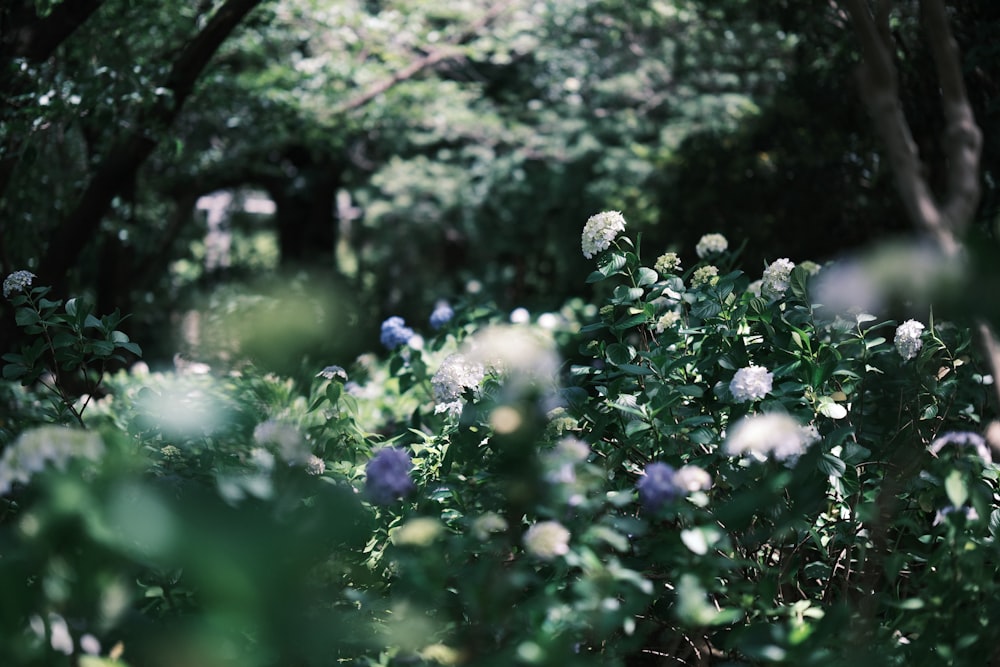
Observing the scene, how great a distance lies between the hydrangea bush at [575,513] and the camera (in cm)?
116

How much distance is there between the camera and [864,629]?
152 centimetres

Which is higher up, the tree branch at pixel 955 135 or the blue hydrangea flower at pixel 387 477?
the tree branch at pixel 955 135

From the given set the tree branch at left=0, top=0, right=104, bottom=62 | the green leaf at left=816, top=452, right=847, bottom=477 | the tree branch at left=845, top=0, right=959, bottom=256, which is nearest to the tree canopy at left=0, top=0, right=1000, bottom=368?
the tree branch at left=0, top=0, right=104, bottom=62

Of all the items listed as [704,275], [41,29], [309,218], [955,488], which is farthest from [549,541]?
[309,218]

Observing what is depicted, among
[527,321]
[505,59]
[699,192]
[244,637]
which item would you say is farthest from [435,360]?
[505,59]

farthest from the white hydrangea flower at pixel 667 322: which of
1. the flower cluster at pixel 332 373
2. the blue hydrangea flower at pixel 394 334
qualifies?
the blue hydrangea flower at pixel 394 334

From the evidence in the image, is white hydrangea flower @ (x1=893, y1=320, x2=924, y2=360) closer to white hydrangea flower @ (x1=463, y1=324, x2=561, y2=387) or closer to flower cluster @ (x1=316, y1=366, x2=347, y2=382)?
white hydrangea flower @ (x1=463, y1=324, x2=561, y2=387)

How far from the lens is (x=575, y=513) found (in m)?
1.54

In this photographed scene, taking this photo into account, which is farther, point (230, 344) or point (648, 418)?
point (230, 344)

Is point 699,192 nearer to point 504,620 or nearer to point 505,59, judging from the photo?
point 505,59

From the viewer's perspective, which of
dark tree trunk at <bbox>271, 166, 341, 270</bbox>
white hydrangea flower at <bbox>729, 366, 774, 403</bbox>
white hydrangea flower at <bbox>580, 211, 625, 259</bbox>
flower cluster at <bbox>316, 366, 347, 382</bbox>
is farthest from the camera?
dark tree trunk at <bbox>271, 166, 341, 270</bbox>

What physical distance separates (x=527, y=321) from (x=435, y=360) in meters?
0.43

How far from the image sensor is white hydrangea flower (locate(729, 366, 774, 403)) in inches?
68.5

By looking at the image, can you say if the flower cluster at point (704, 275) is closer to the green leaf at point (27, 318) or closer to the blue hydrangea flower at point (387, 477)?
the blue hydrangea flower at point (387, 477)
